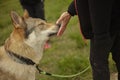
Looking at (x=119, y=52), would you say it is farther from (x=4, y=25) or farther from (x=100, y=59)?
(x=4, y=25)

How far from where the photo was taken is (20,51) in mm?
2502

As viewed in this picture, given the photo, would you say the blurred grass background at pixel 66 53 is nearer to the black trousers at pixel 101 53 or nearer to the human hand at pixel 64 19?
the human hand at pixel 64 19

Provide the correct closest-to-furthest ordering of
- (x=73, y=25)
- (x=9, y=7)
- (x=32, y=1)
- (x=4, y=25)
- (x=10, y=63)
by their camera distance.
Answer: (x=10, y=63), (x=32, y=1), (x=73, y=25), (x=4, y=25), (x=9, y=7)

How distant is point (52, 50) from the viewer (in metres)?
4.12

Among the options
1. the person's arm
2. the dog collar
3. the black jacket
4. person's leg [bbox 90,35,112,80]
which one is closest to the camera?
the black jacket

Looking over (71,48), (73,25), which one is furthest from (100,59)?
(73,25)

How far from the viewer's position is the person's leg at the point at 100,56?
1.97 m

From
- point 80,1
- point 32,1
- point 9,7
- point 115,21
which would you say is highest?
point 80,1

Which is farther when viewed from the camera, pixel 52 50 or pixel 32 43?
pixel 52 50

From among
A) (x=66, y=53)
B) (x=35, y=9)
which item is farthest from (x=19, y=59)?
(x=35, y=9)

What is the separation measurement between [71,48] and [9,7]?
11.6 feet

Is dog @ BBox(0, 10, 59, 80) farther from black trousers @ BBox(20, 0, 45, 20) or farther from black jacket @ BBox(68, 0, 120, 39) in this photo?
black trousers @ BBox(20, 0, 45, 20)

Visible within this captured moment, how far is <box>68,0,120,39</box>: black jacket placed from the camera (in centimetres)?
185

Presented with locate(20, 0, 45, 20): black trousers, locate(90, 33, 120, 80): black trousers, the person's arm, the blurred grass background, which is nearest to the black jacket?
locate(90, 33, 120, 80): black trousers
